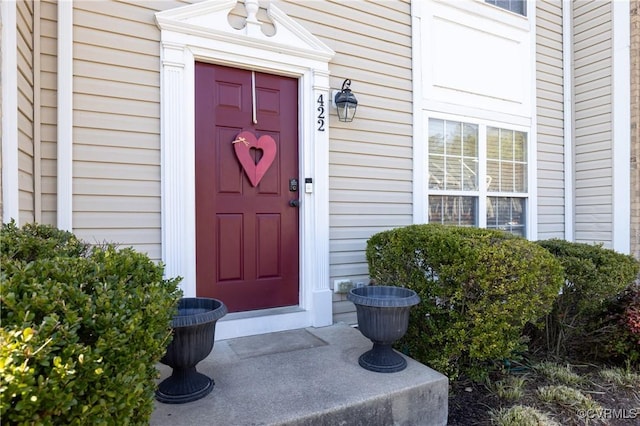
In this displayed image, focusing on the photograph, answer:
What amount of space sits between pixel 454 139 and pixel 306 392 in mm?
3155

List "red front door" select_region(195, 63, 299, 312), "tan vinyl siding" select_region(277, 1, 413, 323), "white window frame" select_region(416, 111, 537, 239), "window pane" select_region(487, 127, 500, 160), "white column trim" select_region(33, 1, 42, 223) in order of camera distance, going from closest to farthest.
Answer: "white column trim" select_region(33, 1, 42, 223) < "red front door" select_region(195, 63, 299, 312) < "tan vinyl siding" select_region(277, 1, 413, 323) < "white window frame" select_region(416, 111, 537, 239) < "window pane" select_region(487, 127, 500, 160)

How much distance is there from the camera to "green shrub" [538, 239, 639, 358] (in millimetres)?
2961

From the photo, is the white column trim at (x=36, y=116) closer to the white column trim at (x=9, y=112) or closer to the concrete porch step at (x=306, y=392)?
the white column trim at (x=9, y=112)

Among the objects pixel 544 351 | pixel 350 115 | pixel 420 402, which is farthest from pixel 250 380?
pixel 544 351

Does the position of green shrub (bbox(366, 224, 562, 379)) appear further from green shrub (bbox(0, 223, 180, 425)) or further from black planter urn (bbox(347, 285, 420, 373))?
green shrub (bbox(0, 223, 180, 425))

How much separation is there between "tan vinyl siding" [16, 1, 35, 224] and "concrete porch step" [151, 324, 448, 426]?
1.26m

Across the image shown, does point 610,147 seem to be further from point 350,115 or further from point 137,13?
point 137,13

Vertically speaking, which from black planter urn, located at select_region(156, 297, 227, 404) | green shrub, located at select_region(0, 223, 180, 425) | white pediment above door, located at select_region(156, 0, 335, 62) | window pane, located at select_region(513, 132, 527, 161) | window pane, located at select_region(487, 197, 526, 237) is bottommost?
black planter urn, located at select_region(156, 297, 227, 404)

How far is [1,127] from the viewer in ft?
5.97

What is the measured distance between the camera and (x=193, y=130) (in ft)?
9.41

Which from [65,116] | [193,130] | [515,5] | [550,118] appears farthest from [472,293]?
[515,5]

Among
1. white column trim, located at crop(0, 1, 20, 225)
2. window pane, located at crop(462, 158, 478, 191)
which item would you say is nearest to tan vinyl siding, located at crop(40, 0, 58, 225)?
white column trim, located at crop(0, 1, 20, 225)

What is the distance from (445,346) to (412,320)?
0.92 feet

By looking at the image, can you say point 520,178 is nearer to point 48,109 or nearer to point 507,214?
point 507,214
